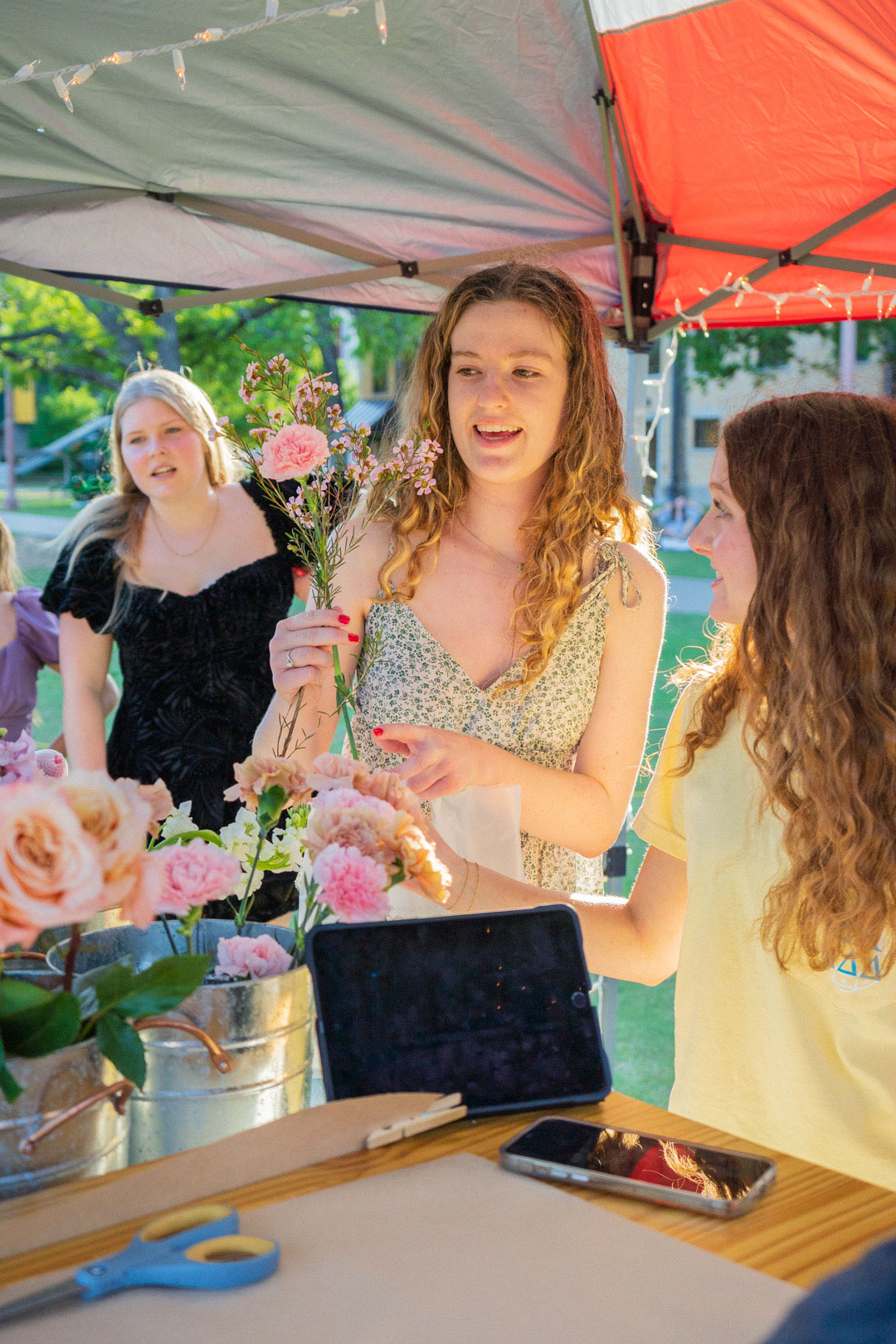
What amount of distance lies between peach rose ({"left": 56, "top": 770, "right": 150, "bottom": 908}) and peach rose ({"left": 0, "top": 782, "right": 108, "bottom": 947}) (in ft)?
0.06

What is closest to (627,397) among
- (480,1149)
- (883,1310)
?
(480,1149)

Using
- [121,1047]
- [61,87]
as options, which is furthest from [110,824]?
[61,87]

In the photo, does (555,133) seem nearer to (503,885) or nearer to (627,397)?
(627,397)

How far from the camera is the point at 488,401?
1922 mm

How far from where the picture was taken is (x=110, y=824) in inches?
27.7

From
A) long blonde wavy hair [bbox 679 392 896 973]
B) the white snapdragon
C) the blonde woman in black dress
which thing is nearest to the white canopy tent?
the blonde woman in black dress

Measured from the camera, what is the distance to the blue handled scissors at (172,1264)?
0.64 metres

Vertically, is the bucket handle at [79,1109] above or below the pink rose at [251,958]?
below

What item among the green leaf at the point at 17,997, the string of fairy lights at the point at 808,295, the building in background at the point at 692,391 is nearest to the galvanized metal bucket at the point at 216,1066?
the green leaf at the point at 17,997

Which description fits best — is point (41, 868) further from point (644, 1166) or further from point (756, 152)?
point (756, 152)

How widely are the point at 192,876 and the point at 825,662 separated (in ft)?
2.84

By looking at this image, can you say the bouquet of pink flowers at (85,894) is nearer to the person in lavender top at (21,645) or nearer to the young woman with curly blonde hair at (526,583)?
the young woman with curly blonde hair at (526,583)

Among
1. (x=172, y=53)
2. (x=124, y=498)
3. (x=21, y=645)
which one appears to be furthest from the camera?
(x=21, y=645)

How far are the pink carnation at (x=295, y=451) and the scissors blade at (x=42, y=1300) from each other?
75cm
